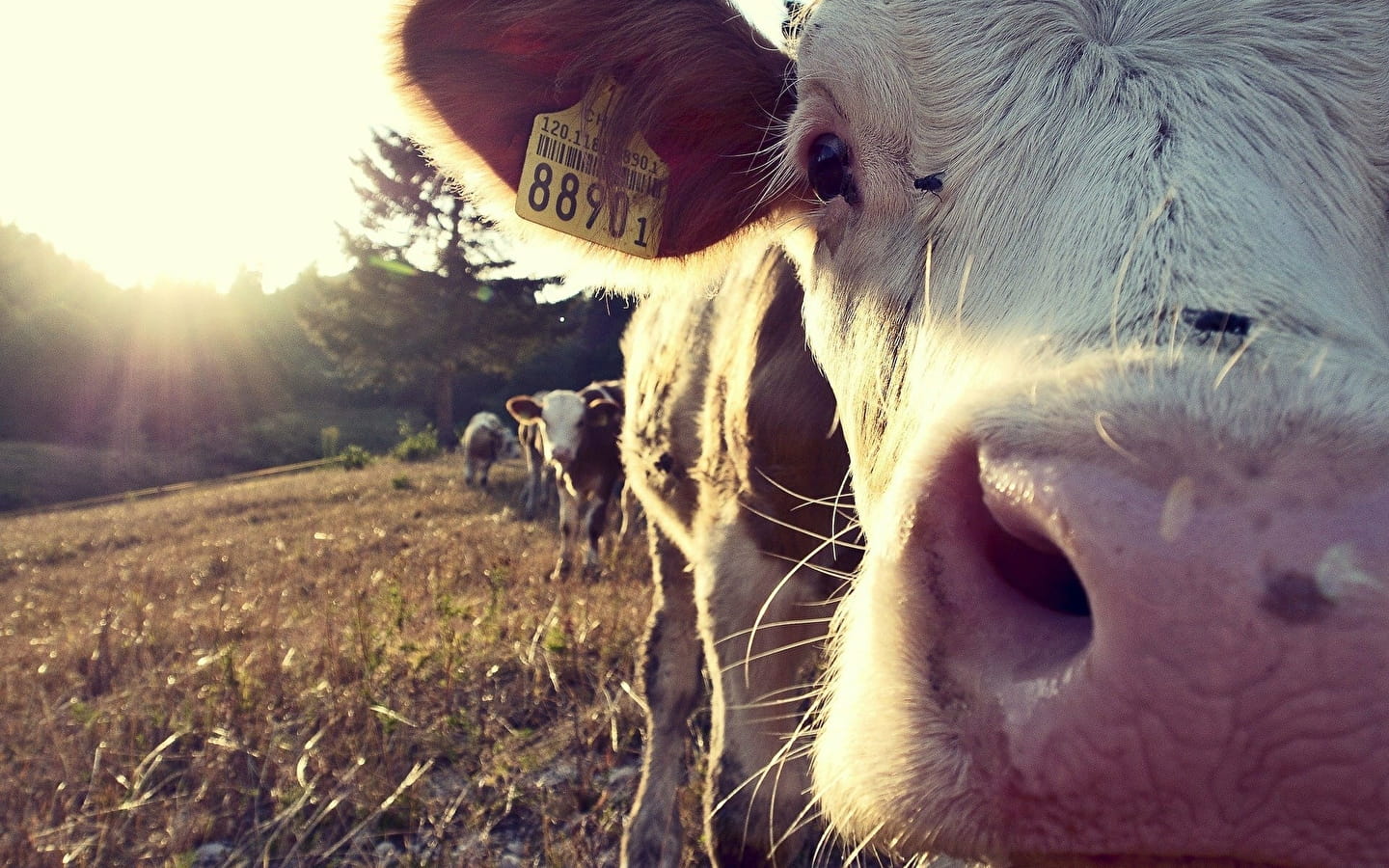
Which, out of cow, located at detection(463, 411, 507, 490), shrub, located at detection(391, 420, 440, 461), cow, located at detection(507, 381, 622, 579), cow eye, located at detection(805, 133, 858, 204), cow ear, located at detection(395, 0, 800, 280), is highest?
cow ear, located at detection(395, 0, 800, 280)

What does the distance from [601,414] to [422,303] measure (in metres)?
23.0

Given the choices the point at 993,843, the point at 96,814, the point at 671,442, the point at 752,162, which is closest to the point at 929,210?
the point at 752,162

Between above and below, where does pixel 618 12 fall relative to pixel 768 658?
above

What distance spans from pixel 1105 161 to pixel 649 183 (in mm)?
1361

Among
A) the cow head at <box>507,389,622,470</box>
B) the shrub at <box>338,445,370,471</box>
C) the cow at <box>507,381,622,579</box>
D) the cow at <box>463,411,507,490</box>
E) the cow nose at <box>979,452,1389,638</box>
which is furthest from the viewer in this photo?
the shrub at <box>338,445,370,471</box>

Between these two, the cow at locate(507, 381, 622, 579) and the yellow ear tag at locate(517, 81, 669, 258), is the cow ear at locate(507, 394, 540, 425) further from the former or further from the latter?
the yellow ear tag at locate(517, 81, 669, 258)

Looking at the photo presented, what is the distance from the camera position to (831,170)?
1686 millimetres

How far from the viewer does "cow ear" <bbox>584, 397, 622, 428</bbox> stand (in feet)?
32.0

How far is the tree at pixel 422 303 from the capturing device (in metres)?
30.3

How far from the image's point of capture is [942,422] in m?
0.89

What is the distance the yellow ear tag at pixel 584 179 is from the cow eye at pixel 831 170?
0.67 meters

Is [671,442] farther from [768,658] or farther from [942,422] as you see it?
[942,422]

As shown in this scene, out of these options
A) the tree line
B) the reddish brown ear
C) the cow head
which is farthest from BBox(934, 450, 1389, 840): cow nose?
the tree line

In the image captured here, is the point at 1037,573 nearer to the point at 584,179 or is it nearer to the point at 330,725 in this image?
the point at 584,179
